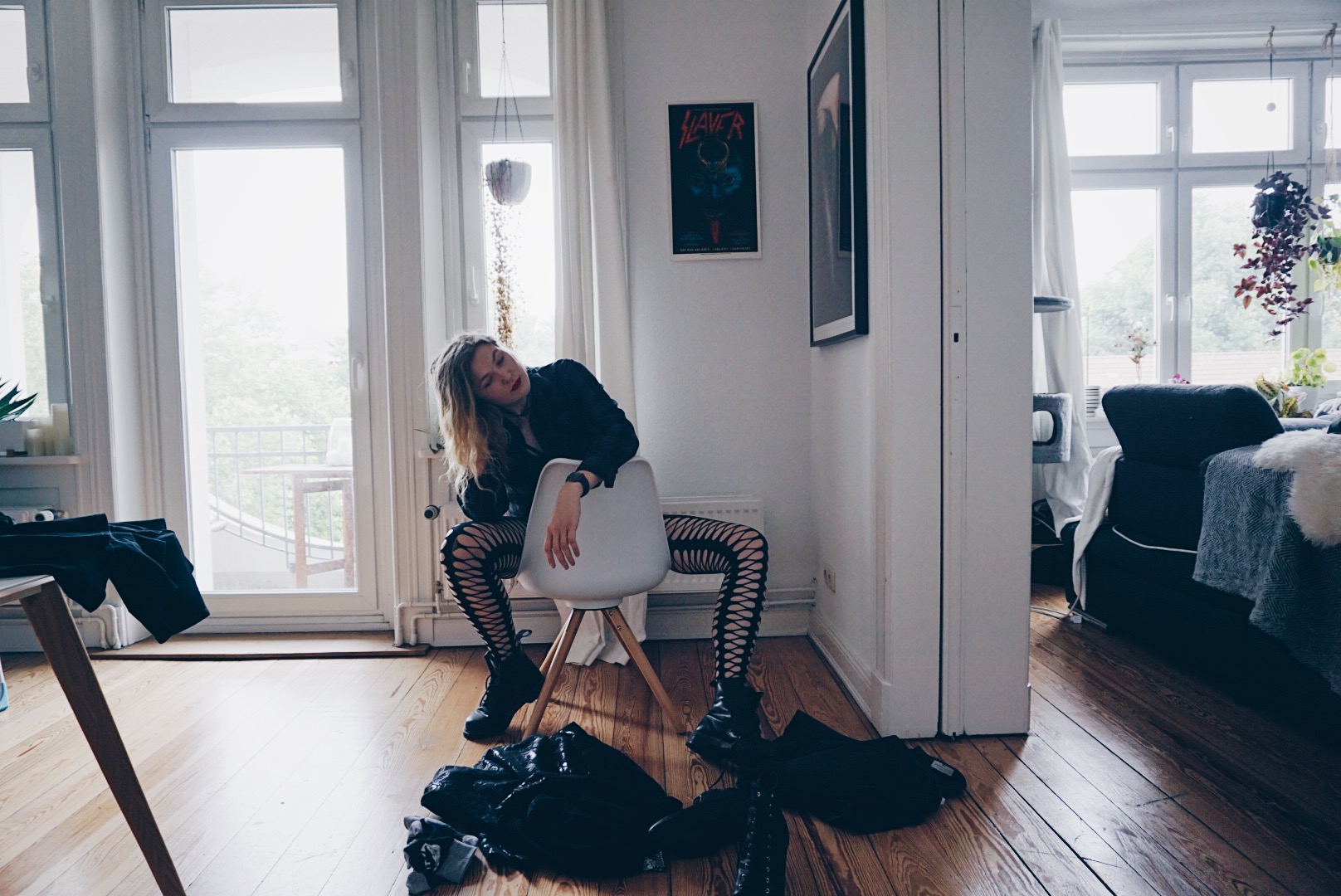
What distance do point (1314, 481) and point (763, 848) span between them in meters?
1.62

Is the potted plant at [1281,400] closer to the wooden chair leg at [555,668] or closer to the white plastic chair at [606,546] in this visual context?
the white plastic chair at [606,546]

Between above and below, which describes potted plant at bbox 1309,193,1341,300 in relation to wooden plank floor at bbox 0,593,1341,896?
above

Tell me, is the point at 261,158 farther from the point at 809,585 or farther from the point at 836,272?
the point at 809,585

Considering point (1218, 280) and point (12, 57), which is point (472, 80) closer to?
point (12, 57)

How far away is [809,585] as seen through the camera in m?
2.96

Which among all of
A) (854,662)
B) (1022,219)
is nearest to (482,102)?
(1022,219)

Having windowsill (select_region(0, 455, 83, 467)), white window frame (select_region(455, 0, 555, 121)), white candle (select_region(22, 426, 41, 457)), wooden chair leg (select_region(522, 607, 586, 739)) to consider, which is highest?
white window frame (select_region(455, 0, 555, 121))

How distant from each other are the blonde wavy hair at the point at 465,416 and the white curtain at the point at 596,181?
664mm

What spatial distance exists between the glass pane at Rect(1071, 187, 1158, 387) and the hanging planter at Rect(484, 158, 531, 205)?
291 centimetres

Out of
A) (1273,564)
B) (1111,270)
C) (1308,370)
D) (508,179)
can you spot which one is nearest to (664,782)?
(1273,564)

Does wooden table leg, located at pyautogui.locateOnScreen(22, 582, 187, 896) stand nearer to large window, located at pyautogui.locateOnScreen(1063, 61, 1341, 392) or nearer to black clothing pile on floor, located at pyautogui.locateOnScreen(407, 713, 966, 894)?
black clothing pile on floor, located at pyautogui.locateOnScreen(407, 713, 966, 894)

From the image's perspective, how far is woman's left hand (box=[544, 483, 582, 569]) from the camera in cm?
191

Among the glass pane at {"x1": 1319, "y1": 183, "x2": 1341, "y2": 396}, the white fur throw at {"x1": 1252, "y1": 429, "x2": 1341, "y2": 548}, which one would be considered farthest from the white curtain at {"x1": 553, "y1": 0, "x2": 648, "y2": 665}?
the glass pane at {"x1": 1319, "y1": 183, "x2": 1341, "y2": 396}

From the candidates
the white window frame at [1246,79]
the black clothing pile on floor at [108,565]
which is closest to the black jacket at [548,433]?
the black clothing pile on floor at [108,565]
